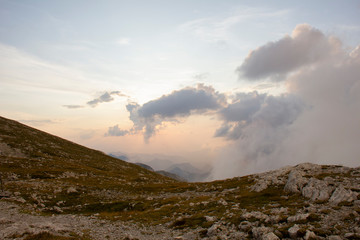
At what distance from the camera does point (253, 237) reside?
19.2 metres

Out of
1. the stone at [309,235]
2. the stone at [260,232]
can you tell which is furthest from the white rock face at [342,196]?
the stone at [260,232]

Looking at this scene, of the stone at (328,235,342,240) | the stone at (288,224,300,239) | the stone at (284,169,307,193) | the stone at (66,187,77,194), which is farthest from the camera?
the stone at (66,187,77,194)

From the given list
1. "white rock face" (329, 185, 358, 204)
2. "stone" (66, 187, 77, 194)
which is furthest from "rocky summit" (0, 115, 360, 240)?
"stone" (66, 187, 77, 194)

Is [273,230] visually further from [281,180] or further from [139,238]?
[281,180]

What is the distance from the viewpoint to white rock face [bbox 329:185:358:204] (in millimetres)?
24297

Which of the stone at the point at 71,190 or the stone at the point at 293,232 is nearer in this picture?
the stone at the point at 293,232

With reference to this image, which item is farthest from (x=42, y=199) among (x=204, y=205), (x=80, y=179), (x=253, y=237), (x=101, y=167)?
(x=101, y=167)

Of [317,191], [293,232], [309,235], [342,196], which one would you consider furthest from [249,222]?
[317,191]

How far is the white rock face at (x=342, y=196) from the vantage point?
24297 mm

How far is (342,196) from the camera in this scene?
82.1 feet

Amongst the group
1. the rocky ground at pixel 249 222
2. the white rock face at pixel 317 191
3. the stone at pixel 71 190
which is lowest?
the stone at pixel 71 190

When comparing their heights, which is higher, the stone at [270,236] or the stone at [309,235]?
the stone at [309,235]

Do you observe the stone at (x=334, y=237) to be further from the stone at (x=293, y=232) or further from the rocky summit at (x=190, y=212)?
the stone at (x=293, y=232)

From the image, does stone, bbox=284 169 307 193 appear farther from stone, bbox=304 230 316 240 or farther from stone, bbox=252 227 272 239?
stone, bbox=304 230 316 240
